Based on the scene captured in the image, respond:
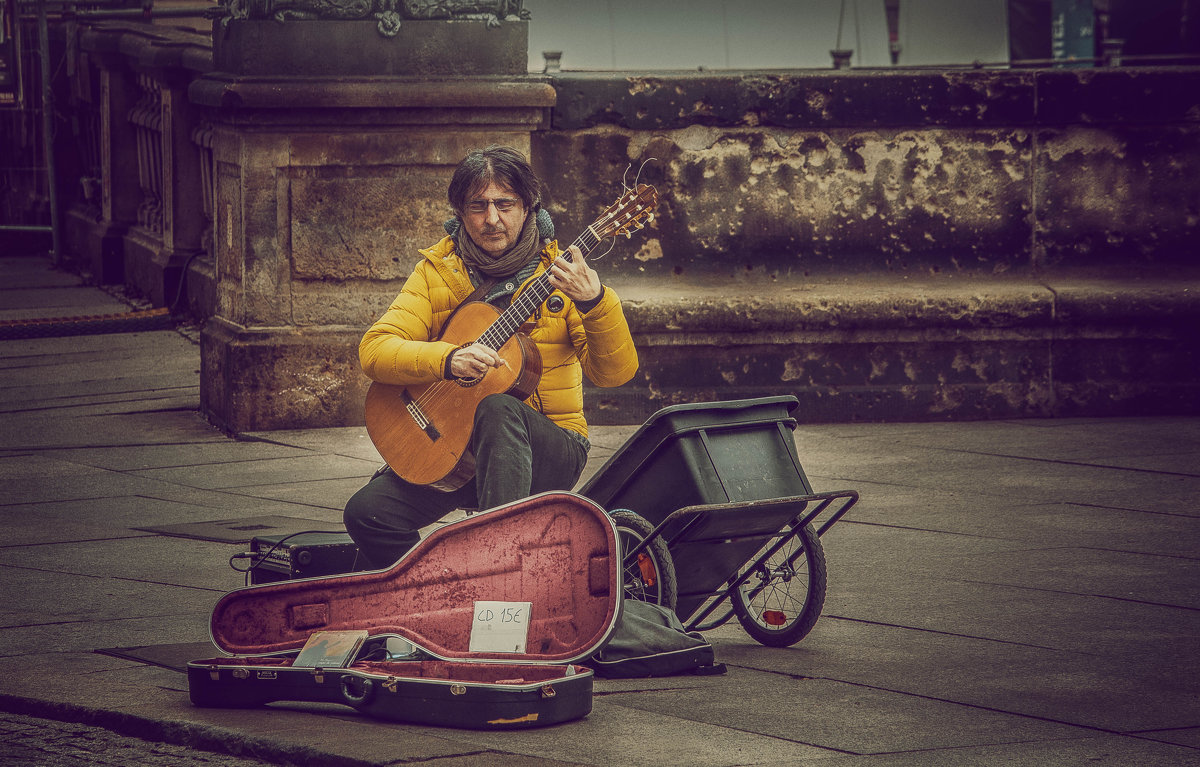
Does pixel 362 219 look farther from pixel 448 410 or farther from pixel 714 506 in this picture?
pixel 714 506

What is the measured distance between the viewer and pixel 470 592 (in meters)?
4.20

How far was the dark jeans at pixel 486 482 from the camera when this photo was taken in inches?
179

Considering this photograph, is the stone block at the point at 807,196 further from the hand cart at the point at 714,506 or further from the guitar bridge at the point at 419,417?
the hand cart at the point at 714,506

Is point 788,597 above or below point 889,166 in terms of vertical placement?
below

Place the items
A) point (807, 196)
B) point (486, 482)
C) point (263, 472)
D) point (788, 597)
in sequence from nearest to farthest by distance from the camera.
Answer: point (486, 482), point (788, 597), point (263, 472), point (807, 196)

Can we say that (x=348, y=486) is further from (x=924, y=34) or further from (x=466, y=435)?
(x=924, y=34)

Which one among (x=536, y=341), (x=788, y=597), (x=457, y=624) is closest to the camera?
(x=457, y=624)

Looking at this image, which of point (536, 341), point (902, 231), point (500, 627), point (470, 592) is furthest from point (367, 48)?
point (500, 627)

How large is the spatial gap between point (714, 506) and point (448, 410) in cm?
85

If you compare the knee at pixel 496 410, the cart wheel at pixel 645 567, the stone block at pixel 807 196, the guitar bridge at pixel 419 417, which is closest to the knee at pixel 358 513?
the guitar bridge at pixel 419 417

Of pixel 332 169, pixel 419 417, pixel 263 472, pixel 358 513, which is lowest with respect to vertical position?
pixel 263 472

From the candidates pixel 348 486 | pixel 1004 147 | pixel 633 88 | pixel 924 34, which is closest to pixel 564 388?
pixel 348 486

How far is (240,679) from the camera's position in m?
4.17

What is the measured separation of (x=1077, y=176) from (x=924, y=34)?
11.6 metres
